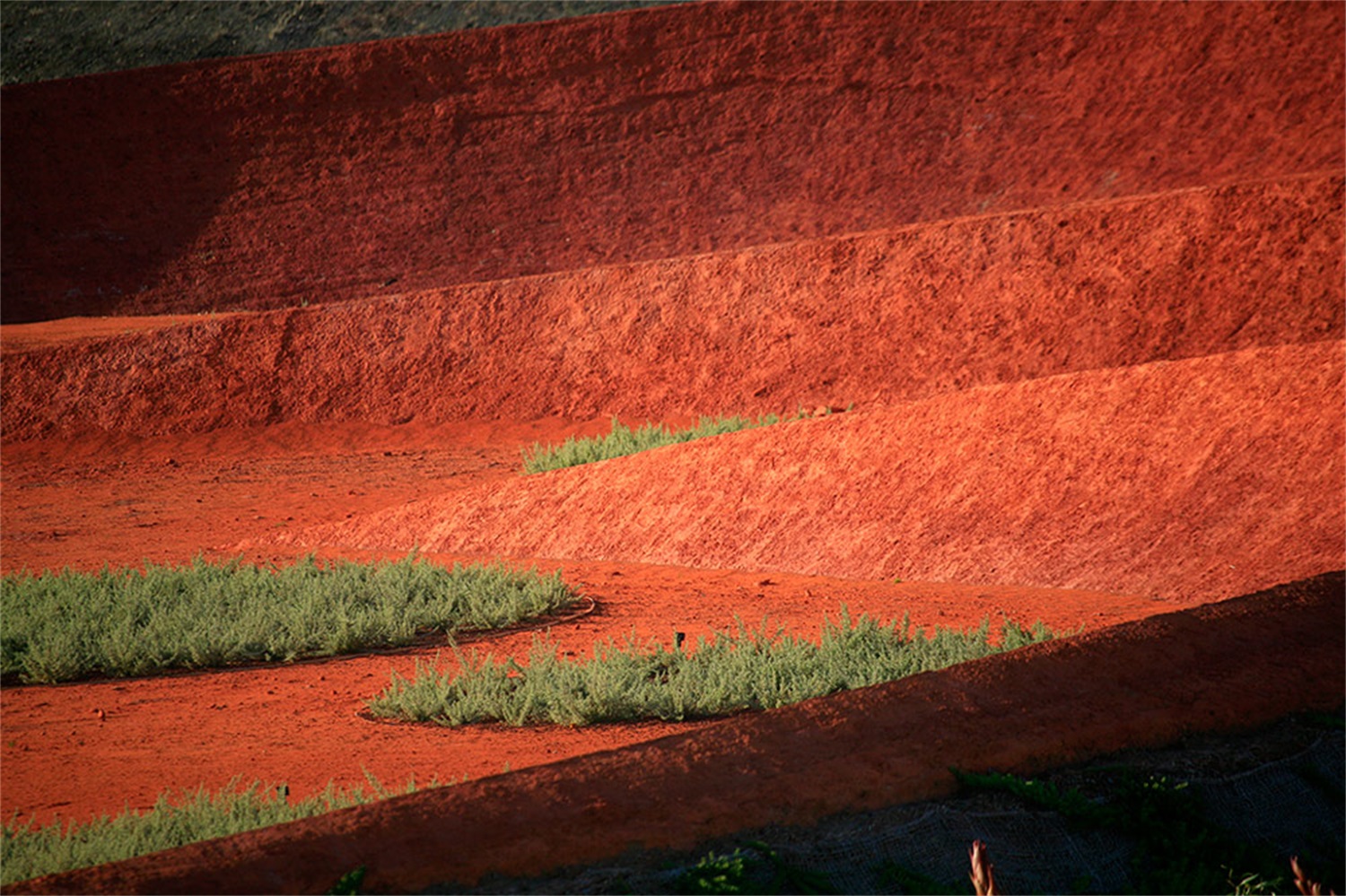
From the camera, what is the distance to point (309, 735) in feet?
18.3

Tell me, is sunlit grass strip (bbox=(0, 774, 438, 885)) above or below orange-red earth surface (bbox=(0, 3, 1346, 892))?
below

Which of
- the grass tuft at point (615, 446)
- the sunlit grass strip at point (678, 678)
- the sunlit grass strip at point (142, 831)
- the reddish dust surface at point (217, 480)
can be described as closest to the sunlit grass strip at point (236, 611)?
the sunlit grass strip at point (678, 678)

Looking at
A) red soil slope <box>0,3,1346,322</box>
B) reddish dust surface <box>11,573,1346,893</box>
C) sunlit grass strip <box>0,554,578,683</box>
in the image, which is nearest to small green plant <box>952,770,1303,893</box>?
reddish dust surface <box>11,573,1346,893</box>

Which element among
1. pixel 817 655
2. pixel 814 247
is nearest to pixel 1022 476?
pixel 817 655

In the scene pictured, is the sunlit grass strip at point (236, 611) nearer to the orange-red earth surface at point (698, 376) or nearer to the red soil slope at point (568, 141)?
the orange-red earth surface at point (698, 376)

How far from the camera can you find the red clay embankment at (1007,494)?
769 cm

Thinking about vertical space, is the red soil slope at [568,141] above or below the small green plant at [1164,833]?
above

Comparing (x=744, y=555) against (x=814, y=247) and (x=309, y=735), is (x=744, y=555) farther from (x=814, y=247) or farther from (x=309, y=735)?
(x=814, y=247)

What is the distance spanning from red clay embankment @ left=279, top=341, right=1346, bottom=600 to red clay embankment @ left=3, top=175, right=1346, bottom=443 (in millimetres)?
5689

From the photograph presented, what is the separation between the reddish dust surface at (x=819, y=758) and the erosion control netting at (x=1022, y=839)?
57mm

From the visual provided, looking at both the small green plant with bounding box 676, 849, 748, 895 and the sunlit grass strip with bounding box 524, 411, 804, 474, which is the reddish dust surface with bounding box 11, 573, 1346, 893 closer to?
the small green plant with bounding box 676, 849, 748, 895

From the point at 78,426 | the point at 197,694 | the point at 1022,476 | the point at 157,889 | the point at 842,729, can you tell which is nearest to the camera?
the point at 157,889

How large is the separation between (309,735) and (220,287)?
822 inches

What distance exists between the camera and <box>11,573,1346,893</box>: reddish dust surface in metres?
3.10
